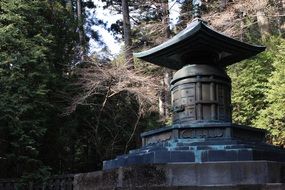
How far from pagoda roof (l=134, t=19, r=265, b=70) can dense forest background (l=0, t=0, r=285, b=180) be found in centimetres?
364

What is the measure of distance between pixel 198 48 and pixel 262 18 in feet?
31.7

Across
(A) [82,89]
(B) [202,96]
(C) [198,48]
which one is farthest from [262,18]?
(B) [202,96]

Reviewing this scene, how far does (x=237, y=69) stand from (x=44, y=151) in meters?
7.58

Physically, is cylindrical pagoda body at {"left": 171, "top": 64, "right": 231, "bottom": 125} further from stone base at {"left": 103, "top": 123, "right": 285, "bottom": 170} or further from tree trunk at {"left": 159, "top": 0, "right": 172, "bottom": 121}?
tree trunk at {"left": 159, "top": 0, "right": 172, "bottom": 121}

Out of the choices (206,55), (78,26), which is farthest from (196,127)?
(78,26)

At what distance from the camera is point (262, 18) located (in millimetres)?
16906

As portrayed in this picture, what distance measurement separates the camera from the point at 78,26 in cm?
1805

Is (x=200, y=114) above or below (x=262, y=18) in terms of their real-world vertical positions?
below

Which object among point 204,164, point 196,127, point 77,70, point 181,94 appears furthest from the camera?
point 77,70

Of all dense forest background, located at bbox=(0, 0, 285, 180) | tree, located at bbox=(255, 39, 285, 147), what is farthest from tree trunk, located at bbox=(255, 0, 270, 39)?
tree, located at bbox=(255, 39, 285, 147)

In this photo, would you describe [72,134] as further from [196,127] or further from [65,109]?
[196,127]

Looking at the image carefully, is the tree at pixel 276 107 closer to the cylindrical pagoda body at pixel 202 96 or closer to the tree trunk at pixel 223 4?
the cylindrical pagoda body at pixel 202 96

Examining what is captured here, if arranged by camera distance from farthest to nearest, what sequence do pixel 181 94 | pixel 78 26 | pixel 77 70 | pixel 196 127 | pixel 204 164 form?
1. pixel 78 26
2. pixel 77 70
3. pixel 181 94
4. pixel 196 127
5. pixel 204 164

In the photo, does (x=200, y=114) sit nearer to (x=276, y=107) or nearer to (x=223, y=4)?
(x=276, y=107)
